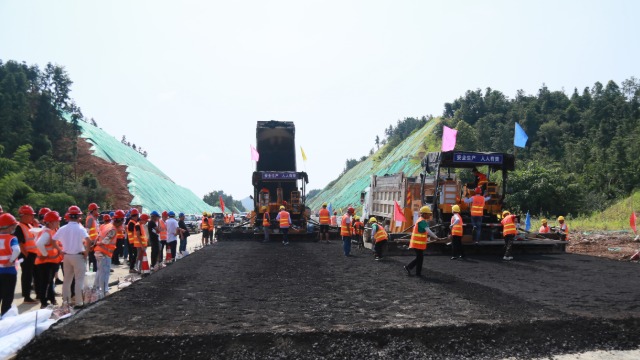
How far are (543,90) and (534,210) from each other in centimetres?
5719

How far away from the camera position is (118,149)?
8488 centimetres

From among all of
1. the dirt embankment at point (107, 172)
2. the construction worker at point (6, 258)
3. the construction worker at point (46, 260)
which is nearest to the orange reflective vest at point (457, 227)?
the construction worker at point (46, 260)

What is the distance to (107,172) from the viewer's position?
6700 cm

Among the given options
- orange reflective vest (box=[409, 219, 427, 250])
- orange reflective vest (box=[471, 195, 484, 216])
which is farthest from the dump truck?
orange reflective vest (box=[409, 219, 427, 250])

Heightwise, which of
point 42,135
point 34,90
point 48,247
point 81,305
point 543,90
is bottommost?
point 81,305

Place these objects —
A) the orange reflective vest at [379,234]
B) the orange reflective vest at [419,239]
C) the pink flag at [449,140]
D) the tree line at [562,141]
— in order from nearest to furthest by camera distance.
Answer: the orange reflective vest at [419,239]
the orange reflective vest at [379,234]
the pink flag at [449,140]
the tree line at [562,141]

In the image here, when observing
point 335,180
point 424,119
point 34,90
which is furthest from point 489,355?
point 335,180

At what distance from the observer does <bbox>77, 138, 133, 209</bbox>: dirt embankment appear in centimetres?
6300

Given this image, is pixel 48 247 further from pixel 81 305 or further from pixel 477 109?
pixel 477 109

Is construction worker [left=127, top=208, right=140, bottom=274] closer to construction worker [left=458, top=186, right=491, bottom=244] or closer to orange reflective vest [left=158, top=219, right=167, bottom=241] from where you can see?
orange reflective vest [left=158, top=219, right=167, bottom=241]

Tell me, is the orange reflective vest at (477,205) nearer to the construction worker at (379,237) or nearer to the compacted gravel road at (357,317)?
the construction worker at (379,237)

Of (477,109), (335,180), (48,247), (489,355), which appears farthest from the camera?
(335,180)

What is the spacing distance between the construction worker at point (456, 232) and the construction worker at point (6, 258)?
9.59 m

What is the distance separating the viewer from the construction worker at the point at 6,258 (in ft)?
22.7
